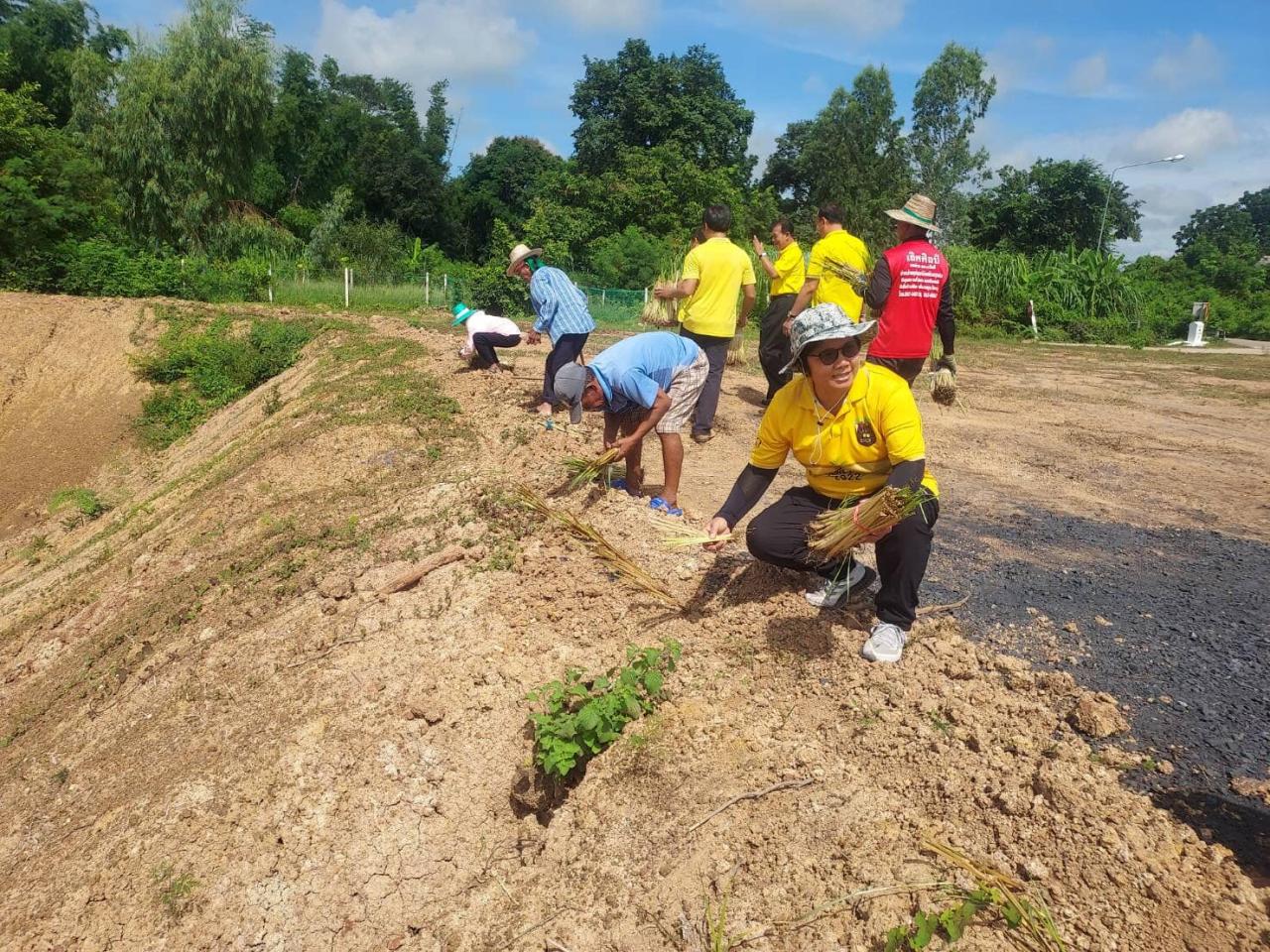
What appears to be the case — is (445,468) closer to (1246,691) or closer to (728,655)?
(728,655)

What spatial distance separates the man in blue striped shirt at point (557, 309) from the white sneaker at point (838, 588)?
134 inches

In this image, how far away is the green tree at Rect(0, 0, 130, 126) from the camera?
31438 mm

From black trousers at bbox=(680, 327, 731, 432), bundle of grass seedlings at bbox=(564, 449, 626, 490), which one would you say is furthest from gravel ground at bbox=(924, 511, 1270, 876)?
black trousers at bbox=(680, 327, 731, 432)

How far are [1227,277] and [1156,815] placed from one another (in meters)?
32.8

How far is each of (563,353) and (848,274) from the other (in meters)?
2.20

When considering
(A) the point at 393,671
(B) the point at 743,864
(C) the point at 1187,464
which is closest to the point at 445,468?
(A) the point at 393,671

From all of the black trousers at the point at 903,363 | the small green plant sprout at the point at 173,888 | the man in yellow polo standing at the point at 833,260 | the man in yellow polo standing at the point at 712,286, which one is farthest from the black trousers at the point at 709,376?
the small green plant sprout at the point at 173,888

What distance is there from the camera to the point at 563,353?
6.52 m

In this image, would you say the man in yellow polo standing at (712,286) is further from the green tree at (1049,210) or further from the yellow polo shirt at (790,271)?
the green tree at (1049,210)

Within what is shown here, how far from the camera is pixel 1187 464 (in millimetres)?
6484

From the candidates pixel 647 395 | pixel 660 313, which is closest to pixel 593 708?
pixel 647 395

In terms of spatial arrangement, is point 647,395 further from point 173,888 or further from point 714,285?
point 173,888

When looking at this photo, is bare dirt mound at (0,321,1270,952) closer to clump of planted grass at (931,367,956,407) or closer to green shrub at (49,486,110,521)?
clump of planted grass at (931,367,956,407)

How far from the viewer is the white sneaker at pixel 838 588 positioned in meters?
3.47
